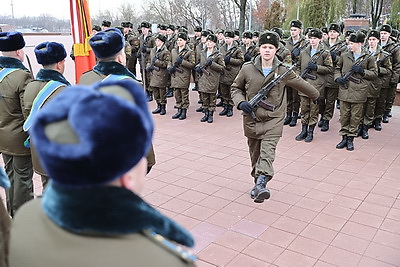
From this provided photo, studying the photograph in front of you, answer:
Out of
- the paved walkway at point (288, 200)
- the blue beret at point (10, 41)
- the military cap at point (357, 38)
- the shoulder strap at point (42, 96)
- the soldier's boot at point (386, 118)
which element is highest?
the blue beret at point (10, 41)

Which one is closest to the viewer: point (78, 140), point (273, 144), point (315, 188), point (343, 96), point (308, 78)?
point (78, 140)

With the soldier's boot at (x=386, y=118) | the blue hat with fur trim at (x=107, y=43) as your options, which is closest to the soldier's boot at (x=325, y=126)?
the soldier's boot at (x=386, y=118)

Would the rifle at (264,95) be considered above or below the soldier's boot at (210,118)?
above

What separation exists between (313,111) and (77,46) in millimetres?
4181

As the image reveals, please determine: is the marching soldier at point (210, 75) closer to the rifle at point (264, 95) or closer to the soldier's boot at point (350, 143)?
the soldier's boot at point (350, 143)

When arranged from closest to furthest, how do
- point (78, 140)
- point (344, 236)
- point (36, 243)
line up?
point (78, 140)
point (36, 243)
point (344, 236)

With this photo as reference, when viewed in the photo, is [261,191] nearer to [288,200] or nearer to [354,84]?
[288,200]

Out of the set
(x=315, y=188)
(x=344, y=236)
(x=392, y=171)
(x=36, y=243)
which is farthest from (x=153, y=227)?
(x=392, y=171)

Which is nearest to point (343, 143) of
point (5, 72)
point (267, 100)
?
point (267, 100)

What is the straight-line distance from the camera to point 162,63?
941 centimetres

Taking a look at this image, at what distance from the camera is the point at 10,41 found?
3881 millimetres

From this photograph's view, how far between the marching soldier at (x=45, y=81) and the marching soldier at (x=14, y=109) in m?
0.24

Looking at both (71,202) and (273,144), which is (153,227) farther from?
(273,144)

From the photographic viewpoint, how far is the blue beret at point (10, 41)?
3855 mm
